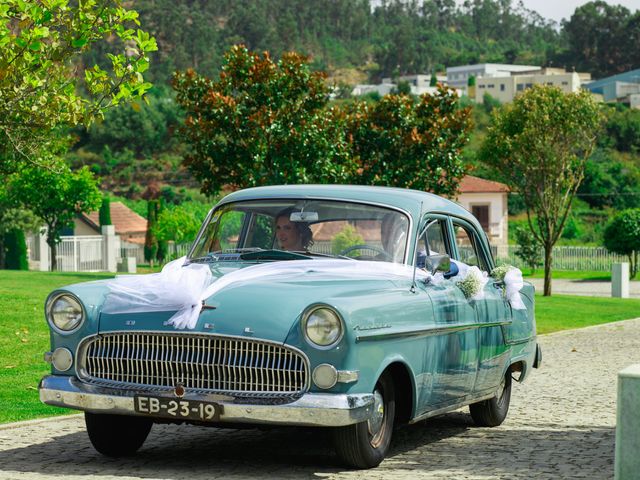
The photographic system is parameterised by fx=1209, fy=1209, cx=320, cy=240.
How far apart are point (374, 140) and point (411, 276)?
23.7 metres

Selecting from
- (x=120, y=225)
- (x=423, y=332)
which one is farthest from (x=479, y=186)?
(x=423, y=332)

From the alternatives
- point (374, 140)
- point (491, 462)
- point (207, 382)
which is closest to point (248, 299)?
point (207, 382)

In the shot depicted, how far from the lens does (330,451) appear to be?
834 centimetres

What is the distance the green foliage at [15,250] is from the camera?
152 ft

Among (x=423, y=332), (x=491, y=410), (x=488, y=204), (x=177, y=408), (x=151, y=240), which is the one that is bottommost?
(x=151, y=240)

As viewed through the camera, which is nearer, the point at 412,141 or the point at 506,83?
the point at 412,141

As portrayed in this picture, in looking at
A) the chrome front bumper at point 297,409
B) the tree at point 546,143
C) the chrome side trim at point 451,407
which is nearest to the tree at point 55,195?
the tree at point 546,143

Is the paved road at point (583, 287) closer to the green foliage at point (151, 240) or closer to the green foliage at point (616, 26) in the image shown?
the green foliage at point (151, 240)

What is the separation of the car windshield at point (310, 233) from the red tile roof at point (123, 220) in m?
59.0

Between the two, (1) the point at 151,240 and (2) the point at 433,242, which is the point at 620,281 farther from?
(2) the point at 433,242

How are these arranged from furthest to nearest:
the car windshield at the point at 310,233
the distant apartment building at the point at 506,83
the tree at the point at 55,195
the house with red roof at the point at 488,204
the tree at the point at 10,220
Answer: the distant apartment building at the point at 506,83 → the house with red roof at the point at 488,204 → the tree at the point at 10,220 → the tree at the point at 55,195 → the car windshield at the point at 310,233

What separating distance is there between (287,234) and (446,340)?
1383 mm

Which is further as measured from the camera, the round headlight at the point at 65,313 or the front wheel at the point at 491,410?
the front wheel at the point at 491,410

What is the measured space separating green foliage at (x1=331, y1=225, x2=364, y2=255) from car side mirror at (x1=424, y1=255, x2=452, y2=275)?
50 centimetres
